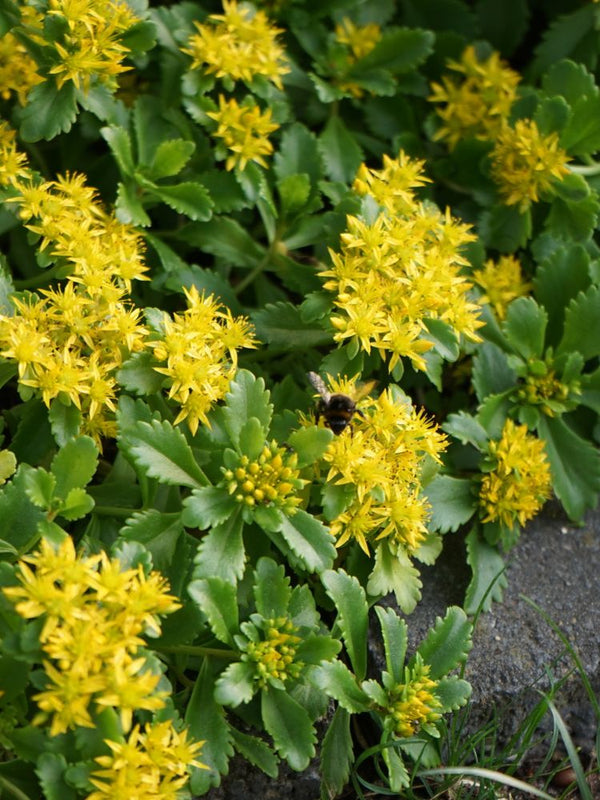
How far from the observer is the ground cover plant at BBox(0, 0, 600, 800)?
5.45 ft

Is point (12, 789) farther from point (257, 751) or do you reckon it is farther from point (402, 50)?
point (402, 50)

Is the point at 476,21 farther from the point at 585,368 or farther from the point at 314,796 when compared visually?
the point at 314,796

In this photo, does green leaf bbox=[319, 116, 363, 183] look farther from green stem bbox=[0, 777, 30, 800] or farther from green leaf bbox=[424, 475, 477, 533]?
green stem bbox=[0, 777, 30, 800]

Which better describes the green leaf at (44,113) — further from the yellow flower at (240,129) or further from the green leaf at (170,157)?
the yellow flower at (240,129)

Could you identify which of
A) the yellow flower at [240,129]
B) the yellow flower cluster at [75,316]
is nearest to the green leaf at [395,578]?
the yellow flower cluster at [75,316]

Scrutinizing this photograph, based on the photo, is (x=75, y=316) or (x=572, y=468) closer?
(x=75, y=316)

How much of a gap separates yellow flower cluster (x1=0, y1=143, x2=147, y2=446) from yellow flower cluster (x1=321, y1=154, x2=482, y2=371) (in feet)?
1.41

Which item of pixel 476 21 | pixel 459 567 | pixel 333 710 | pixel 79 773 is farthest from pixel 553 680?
pixel 476 21

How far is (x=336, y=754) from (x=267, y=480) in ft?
1.87

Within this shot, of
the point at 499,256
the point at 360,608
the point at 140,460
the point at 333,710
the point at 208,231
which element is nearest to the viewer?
the point at 140,460

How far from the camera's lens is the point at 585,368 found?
2658 mm

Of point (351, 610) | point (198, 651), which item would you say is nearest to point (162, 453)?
point (198, 651)

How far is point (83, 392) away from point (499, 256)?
55.4 inches

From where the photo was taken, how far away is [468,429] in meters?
2.22
